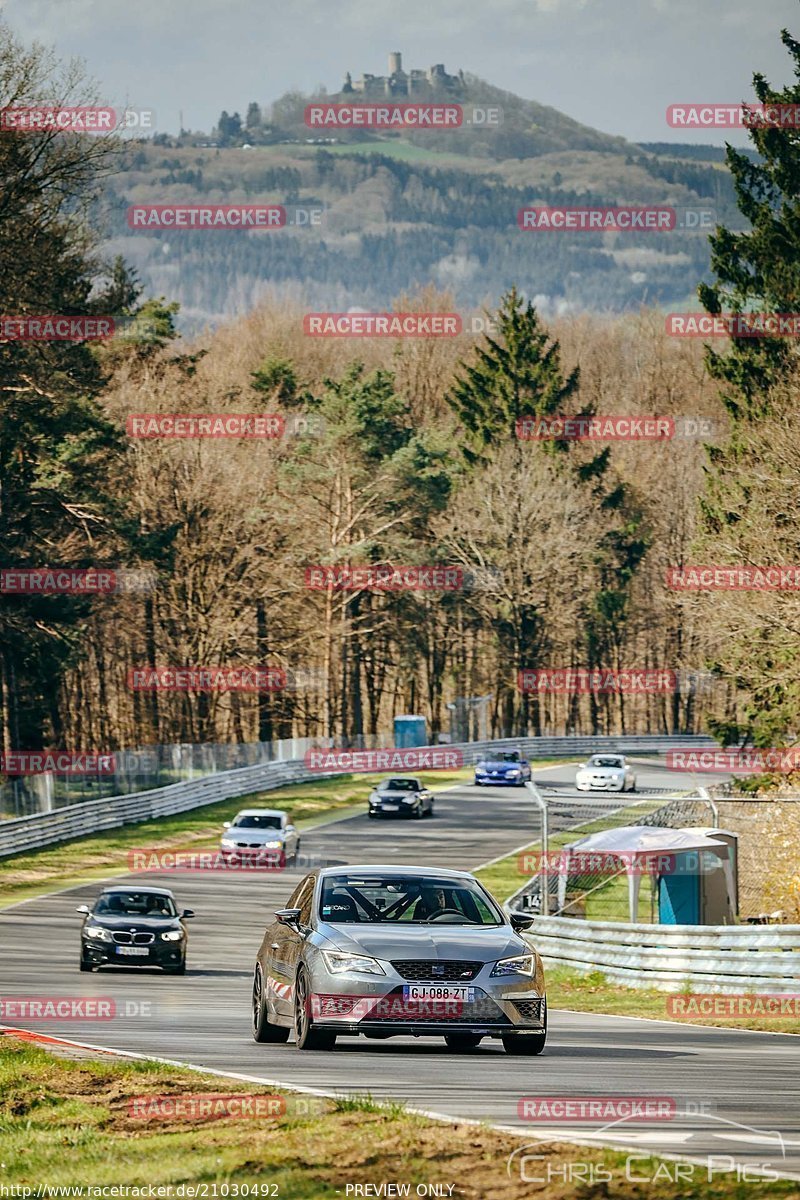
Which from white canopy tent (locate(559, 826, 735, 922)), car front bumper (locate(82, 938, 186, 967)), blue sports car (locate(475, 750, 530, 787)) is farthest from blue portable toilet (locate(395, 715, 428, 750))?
car front bumper (locate(82, 938, 186, 967))

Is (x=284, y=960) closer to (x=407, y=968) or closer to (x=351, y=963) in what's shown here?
(x=351, y=963)

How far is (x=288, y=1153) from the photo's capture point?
8734mm

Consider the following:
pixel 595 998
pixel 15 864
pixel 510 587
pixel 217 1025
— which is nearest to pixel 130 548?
pixel 15 864

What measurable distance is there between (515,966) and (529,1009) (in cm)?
34

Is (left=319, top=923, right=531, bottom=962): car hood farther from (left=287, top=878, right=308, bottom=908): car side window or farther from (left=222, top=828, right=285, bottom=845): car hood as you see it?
(left=222, top=828, right=285, bottom=845): car hood

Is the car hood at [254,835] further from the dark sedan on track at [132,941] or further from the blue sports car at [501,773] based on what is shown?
the blue sports car at [501,773]

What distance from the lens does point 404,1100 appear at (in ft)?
35.0

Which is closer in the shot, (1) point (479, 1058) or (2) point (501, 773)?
(1) point (479, 1058)

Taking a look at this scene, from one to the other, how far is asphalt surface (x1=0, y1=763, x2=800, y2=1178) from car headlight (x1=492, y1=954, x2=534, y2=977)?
0.63 meters

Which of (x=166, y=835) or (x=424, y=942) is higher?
(x=424, y=942)

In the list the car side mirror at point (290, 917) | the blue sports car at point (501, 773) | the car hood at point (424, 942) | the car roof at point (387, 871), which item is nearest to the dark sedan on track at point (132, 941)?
the car side mirror at point (290, 917)

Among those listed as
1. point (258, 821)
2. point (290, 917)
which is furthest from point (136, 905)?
point (258, 821)

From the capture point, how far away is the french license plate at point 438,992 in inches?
525

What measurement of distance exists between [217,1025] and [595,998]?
789 cm
